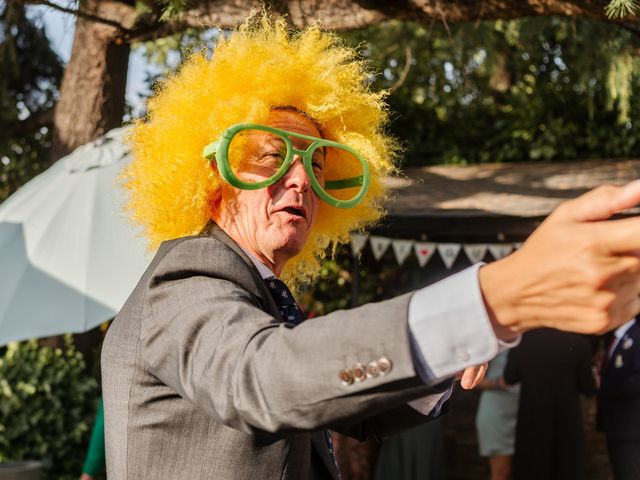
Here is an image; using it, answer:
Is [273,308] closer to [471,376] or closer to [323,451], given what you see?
[323,451]

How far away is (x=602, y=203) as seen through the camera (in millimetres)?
953

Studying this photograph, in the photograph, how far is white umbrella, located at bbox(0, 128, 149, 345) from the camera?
4.69 meters

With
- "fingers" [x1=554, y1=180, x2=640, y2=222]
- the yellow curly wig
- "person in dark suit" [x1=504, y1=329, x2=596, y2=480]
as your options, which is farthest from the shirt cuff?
"person in dark suit" [x1=504, y1=329, x2=596, y2=480]

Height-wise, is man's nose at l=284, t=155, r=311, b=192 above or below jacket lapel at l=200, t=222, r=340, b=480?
above

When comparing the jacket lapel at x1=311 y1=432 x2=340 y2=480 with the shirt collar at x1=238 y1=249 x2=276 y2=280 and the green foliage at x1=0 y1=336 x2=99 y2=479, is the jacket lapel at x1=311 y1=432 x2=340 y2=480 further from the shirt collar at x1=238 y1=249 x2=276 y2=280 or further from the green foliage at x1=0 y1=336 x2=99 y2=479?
the green foliage at x1=0 y1=336 x2=99 y2=479

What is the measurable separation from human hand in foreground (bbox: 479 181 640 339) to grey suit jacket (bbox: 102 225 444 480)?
0.56 ft

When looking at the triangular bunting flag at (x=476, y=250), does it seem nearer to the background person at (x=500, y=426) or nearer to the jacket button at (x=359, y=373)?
the background person at (x=500, y=426)

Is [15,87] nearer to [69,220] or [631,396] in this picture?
[69,220]

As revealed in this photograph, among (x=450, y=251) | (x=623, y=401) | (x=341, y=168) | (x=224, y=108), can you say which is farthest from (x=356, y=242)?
(x=224, y=108)

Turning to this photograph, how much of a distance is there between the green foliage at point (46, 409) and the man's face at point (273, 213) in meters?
3.98

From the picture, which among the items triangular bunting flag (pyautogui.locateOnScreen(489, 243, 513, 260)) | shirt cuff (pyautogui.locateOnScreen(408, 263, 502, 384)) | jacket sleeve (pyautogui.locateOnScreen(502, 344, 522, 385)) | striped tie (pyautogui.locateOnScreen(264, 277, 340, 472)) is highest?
shirt cuff (pyautogui.locateOnScreen(408, 263, 502, 384))

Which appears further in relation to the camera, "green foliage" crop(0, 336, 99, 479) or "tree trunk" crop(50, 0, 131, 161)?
"tree trunk" crop(50, 0, 131, 161)

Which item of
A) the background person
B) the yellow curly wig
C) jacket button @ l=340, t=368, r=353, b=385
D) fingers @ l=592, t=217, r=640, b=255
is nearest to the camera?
fingers @ l=592, t=217, r=640, b=255

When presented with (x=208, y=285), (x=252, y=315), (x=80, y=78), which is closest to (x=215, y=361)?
(x=252, y=315)
